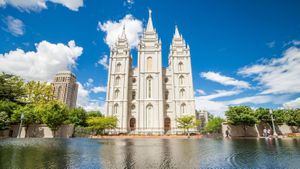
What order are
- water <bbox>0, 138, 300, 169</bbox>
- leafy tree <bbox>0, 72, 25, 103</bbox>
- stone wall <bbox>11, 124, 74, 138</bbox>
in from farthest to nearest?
1. leafy tree <bbox>0, 72, 25, 103</bbox>
2. stone wall <bbox>11, 124, 74, 138</bbox>
3. water <bbox>0, 138, 300, 169</bbox>

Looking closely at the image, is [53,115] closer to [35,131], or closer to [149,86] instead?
[35,131]

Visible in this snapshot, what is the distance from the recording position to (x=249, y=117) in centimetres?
2981

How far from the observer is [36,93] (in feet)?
130

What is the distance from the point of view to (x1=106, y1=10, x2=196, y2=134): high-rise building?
162 ft

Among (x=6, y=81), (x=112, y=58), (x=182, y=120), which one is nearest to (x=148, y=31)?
(x=112, y=58)

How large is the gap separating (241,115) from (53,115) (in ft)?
101

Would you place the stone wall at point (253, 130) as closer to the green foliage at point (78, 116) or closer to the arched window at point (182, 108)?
the arched window at point (182, 108)

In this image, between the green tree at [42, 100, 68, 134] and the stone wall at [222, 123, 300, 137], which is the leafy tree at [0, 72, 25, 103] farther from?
the stone wall at [222, 123, 300, 137]

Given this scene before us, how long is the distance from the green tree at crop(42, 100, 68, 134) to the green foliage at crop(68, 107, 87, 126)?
1478cm

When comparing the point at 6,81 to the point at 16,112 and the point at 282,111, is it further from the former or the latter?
the point at 282,111

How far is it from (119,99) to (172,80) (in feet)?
50.6

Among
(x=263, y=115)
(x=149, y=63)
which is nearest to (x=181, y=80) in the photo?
(x=149, y=63)

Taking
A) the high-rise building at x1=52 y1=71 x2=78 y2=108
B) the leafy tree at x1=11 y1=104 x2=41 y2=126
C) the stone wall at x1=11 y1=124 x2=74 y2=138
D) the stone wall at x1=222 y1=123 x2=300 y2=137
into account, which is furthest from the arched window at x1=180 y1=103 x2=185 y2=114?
the high-rise building at x1=52 y1=71 x2=78 y2=108

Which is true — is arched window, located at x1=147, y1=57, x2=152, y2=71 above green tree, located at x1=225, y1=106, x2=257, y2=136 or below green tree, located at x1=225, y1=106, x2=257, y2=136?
above
